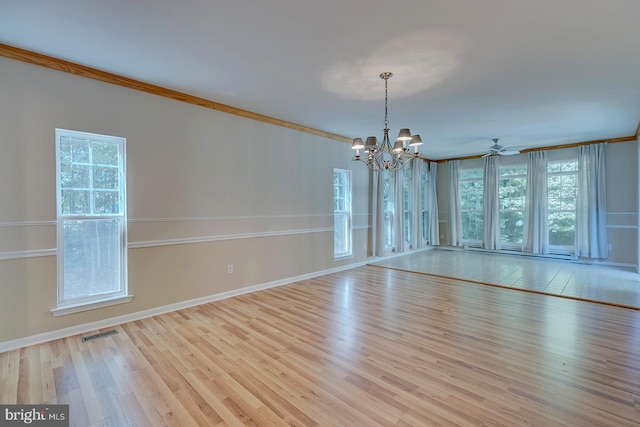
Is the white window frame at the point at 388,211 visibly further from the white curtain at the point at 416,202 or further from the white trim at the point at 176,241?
the white trim at the point at 176,241

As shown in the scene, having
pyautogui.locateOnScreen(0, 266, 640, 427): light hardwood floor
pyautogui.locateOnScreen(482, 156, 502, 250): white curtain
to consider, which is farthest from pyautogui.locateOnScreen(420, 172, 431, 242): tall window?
pyautogui.locateOnScreen(0, 266, 640, 427): light hardwood floor

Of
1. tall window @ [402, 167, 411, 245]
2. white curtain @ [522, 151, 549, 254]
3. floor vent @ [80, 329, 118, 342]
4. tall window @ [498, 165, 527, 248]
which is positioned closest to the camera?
floor vent @ [80, 329, 118, 342]

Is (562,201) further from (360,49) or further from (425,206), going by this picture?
(360,49)

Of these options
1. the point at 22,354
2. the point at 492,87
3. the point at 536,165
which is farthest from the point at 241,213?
the point at 536,165

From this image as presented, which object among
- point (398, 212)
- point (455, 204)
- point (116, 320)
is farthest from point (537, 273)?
point (116, 320)

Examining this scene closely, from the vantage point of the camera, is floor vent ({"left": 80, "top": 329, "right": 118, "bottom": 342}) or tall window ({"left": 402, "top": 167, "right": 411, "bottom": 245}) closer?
floor vent ({"left": 80, "top": 329, "right": 118, "bottom": 342})

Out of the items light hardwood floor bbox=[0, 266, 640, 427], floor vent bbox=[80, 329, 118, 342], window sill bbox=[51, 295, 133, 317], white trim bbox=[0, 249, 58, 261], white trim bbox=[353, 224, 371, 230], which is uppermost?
white trim bbox=[353, 224, 371, 230]

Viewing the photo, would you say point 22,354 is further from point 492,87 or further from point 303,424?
point 492,87

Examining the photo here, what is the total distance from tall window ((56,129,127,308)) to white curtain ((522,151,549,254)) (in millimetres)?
8359

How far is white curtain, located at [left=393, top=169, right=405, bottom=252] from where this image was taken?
7293 millimetres

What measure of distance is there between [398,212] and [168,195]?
537 centimetres

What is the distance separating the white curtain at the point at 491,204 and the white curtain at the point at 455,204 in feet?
2.41

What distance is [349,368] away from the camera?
2.38 meters

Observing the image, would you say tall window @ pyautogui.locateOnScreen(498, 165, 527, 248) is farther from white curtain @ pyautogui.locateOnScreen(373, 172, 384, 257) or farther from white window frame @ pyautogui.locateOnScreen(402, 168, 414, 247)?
white curtain @ pyautogui.locateOnScreen(373, 172, 384, 257)
